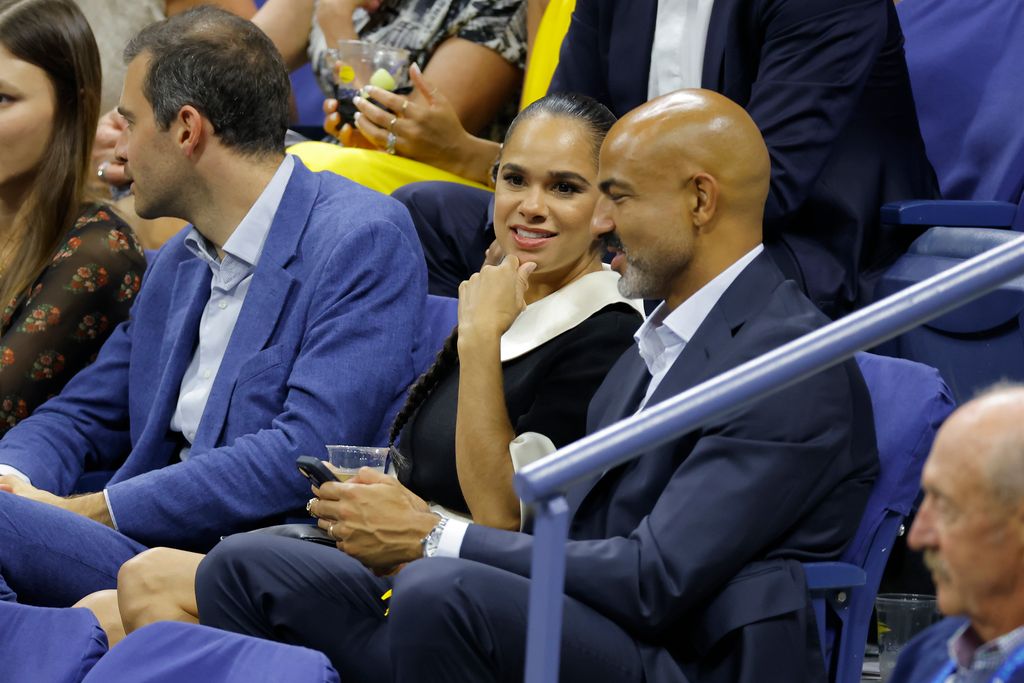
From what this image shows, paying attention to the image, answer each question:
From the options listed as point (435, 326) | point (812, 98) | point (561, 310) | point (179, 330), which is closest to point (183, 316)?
point (179, 330)

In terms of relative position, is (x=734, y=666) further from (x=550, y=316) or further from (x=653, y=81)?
(x=653, y=81)

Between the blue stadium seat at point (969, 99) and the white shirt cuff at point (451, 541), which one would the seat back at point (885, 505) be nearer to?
the white shirt cuff at point (451, 541)

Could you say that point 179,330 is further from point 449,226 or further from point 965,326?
point 965,326

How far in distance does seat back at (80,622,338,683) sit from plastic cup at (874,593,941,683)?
122 cm

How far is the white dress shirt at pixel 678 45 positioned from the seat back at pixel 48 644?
5.88 feet

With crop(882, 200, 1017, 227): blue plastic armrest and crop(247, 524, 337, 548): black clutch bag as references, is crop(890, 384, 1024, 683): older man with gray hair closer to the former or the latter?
crop(247, 524, 337, 548): black clutch bag

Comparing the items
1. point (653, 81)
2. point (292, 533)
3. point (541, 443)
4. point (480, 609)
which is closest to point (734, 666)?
point (480, 609)

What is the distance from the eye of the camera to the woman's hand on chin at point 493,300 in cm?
272

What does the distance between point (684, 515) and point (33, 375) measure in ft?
6.15

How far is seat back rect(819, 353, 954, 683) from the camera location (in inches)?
89.0

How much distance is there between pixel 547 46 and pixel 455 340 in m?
1.50

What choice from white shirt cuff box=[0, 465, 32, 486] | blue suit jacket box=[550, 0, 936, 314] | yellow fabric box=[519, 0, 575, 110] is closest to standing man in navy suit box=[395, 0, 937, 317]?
blue suit jacket box=[550, 0, 936, 314]

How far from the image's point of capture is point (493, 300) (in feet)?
9.07

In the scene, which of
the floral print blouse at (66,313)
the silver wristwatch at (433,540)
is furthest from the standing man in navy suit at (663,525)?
the floral print blouse at (66,313)
